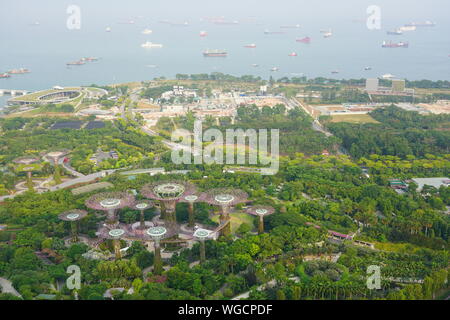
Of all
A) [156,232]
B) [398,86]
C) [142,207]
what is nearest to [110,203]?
[142,207]

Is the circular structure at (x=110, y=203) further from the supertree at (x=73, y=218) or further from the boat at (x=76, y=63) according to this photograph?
the boat at (x=76, y=63)

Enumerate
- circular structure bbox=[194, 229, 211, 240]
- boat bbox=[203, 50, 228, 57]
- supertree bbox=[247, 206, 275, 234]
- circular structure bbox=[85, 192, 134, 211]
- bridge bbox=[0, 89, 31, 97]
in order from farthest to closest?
boat bbox=[203, 50, 228, 57]
bridge bbox=[0, 89, 31, 97]
supertree bbox=[247, 206, 275, 234]
circular structure bbox=[85, 192, 134, 211]
circular structure bbox=[194, 229, 211, 240]

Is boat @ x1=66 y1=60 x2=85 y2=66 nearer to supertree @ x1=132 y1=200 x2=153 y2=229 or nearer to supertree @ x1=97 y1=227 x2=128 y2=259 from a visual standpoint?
supertree @ x1=132 y1=200 x2=153 y2=229

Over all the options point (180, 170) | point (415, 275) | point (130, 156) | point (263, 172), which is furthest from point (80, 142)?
point (415, 275)

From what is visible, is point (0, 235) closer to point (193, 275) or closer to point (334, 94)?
point (193, 275)

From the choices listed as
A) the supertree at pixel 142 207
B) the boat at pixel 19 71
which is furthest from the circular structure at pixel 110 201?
the boat at pixel 19 71

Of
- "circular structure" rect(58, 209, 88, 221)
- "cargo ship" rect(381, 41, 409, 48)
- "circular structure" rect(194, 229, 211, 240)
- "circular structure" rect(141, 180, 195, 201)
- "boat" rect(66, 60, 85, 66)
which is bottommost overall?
"circular structure" rect(194, 229, 211, 240)

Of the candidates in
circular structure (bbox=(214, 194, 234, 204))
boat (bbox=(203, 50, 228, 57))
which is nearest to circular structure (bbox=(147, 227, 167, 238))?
circular structure (bbox=(214, 194, 234, 204))
